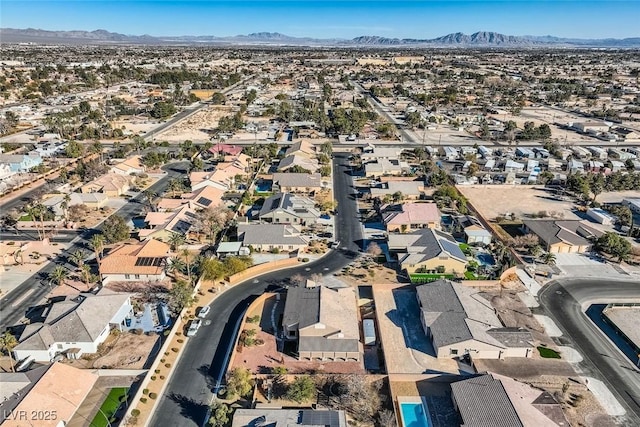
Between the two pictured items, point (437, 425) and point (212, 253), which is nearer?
point (437, 425)

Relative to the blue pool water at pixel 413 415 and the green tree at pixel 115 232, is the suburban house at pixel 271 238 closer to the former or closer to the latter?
the green tree at pixel 115 232

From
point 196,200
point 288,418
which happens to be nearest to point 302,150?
point 196,200

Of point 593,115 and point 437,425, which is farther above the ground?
point 593,115

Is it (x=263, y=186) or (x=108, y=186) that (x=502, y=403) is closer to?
(x=263, y=186)

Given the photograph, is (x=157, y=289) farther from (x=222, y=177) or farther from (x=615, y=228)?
(x=615, y=228)

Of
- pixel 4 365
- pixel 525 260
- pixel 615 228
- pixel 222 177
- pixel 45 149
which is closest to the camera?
pixel 4 365

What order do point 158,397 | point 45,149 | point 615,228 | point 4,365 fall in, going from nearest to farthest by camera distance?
point 158,397 → point 4,365 → point 615,228 → point 45,149

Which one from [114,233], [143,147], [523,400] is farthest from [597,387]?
[143,147]
